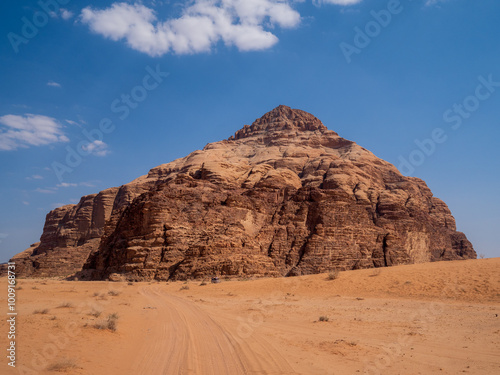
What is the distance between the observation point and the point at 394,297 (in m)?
22.2

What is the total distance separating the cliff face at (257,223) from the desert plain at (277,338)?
2199 cm

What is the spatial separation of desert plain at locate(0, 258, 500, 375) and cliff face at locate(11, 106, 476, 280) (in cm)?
2199

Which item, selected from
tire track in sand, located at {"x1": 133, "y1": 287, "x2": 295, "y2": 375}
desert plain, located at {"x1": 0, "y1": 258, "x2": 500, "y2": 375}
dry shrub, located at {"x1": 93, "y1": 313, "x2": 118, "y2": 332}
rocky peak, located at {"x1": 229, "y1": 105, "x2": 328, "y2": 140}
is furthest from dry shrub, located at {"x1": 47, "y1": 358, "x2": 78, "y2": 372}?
rocky peak, located at {"x1": 229, "y1": 105, "x2": 328, "y2": 140}

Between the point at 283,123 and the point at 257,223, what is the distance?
7075 cm

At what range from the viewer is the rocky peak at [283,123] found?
117 m

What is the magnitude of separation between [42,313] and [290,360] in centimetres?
941

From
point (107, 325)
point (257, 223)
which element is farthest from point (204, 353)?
point (257, 223)

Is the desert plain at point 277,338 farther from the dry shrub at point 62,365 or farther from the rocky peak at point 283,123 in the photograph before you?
the rocky peak at point 283,123

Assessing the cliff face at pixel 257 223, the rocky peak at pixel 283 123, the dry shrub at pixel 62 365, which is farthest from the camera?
the rocky peak at pixel 283 123

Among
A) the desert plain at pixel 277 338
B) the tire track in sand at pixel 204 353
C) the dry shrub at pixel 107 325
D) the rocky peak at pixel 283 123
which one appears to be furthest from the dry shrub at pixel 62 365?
the rocky peak at pixel 283 123

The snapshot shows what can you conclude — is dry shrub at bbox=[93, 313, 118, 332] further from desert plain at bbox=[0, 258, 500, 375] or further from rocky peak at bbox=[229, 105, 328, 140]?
rocky peak at bbox=[229, 105, 328, 140]

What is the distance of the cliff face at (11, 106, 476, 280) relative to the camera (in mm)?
41969

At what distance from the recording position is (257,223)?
53219 mm

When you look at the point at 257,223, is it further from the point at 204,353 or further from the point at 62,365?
the point at 62,365
